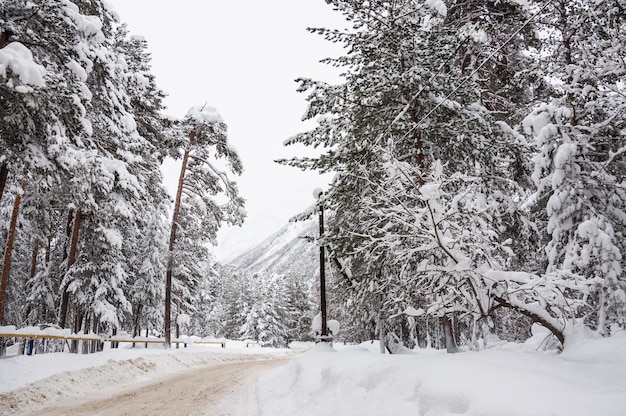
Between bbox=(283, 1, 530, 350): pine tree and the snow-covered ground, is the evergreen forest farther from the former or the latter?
the snow-covered ground

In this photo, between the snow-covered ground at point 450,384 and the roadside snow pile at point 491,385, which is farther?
the snow-covered ground at point 450,384

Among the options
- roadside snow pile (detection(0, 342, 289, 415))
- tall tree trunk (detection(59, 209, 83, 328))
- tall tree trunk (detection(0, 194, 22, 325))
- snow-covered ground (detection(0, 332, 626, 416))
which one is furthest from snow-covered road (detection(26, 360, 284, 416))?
tall tree trunk (detection(0, 194, 22, 325))

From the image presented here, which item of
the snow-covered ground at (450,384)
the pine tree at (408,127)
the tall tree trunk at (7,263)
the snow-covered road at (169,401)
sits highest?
the pine tree at (408,127)

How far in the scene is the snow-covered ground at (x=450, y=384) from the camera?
3.39 metres

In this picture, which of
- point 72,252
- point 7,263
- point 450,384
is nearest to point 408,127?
point 450,384

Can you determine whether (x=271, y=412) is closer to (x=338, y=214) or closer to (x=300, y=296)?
(x=338, y=214)

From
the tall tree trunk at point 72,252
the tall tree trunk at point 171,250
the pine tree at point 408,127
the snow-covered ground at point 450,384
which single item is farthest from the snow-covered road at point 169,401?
the tall tree trunk at point 171,250

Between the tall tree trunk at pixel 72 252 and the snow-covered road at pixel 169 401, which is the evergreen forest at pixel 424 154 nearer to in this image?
the tall tree trunk at pixel 72 252

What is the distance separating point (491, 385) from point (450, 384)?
18.8 inches

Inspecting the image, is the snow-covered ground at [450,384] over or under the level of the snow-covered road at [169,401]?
over

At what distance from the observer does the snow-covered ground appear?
11.1ft

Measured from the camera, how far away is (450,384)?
4.17m

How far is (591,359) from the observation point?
5102mm

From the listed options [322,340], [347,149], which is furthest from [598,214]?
[322,340]
